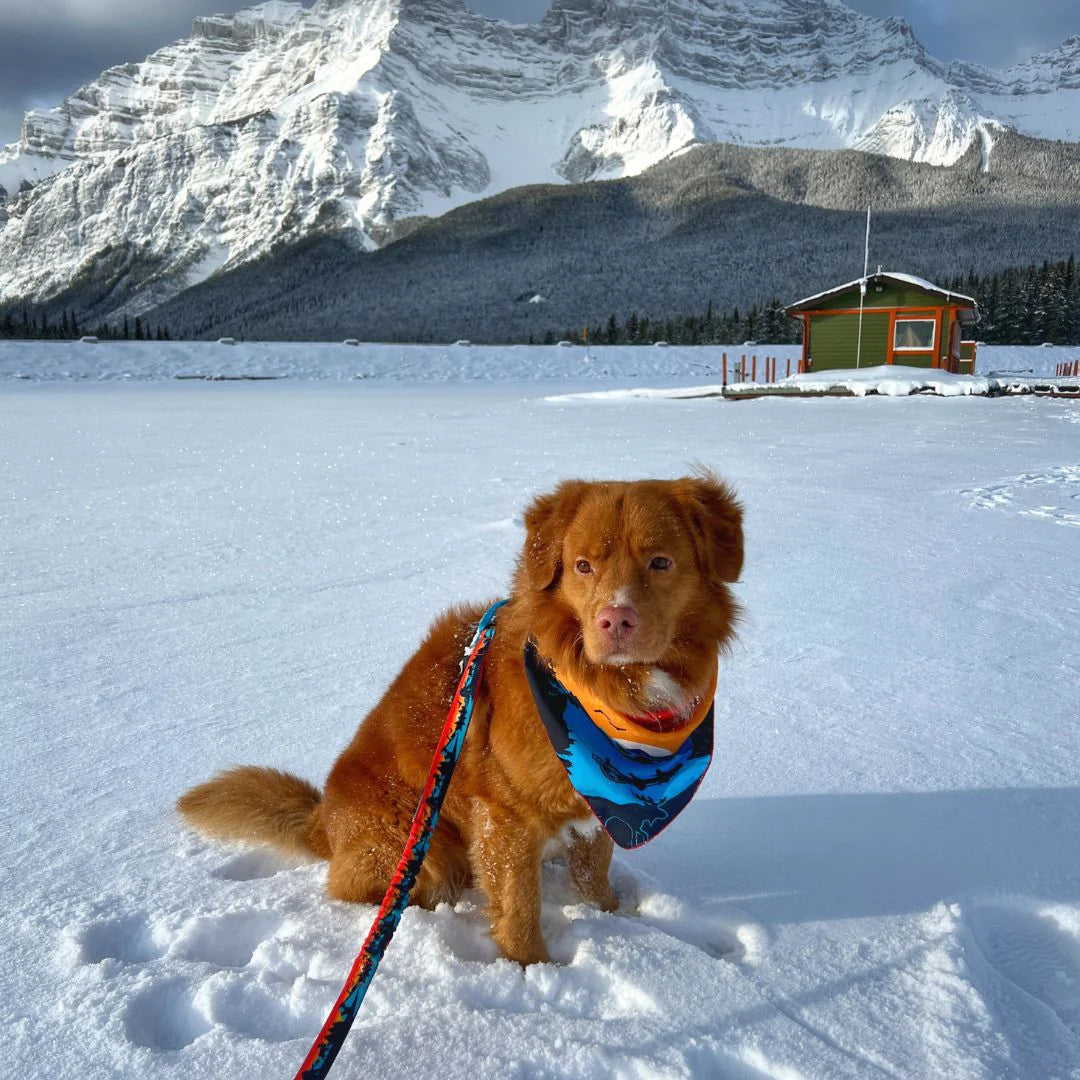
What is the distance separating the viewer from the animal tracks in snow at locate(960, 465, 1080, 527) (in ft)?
21.0

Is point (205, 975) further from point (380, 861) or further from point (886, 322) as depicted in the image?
point (886, 322)

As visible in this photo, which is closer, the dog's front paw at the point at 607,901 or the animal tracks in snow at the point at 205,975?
the animal tracks in snow at the point at 205,975

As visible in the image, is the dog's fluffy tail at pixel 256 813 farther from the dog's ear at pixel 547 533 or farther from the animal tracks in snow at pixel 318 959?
the dog's ear at pixel 547 533

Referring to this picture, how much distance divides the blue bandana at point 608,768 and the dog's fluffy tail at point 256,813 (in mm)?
843

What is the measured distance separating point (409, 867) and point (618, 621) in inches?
27.7

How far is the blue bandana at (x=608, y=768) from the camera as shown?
5.75 ft

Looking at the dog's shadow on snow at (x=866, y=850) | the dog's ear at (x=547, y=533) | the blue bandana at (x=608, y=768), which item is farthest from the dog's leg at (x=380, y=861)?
the dog's ear at (x=547, y=533)

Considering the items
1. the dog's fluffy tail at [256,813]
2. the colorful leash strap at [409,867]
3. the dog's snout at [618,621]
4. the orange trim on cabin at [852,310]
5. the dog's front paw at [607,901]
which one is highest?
the orange trim on cabin at [852,310]

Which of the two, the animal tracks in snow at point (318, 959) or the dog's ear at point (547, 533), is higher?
the dog's ear at point (547, 533)

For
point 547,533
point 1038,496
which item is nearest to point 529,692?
point 547,533

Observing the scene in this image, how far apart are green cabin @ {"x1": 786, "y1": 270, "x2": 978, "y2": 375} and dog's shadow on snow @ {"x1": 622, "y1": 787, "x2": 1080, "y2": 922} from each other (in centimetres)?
2786

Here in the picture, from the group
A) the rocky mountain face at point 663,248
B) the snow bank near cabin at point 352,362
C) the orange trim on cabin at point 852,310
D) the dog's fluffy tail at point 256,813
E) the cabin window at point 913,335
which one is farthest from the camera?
the rocky mountain face at point 663,248

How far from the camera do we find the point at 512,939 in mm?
1844

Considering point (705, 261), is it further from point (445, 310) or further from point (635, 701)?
point (635, 701)
